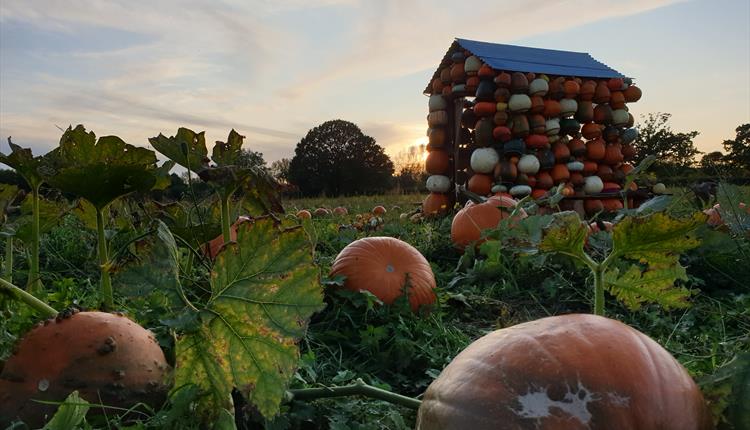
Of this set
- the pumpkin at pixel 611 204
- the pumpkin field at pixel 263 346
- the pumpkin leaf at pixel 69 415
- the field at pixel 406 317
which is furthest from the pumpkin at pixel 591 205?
the pumpkin leaf at pixel 69 415

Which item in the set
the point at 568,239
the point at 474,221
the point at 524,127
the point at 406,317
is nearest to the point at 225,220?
the point at 568,239

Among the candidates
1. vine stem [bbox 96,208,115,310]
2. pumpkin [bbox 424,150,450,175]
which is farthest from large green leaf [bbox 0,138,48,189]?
pumpkin [bbox 424,150,450,175]

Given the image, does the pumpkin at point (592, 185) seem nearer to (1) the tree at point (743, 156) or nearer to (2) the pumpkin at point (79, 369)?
(1) the tree at point (743, 156)

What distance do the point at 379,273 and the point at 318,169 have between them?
19.0 m

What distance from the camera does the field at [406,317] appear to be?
148 cm

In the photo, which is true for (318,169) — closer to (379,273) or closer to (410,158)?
(410,158)

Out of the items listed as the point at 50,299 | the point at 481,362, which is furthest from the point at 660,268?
the point at 50,299

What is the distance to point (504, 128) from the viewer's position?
287 inches

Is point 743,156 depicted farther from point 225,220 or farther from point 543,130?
point 225,220

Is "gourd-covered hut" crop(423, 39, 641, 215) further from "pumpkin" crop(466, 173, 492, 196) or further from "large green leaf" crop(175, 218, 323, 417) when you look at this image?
"large green leaf" crop(175, 218, 323, 417)

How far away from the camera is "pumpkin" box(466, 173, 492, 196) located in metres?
7.35

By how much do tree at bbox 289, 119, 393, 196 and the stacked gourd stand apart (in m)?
13.2

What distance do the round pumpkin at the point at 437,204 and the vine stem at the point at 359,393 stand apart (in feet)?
20.6

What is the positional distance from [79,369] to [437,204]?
688 centimetres
